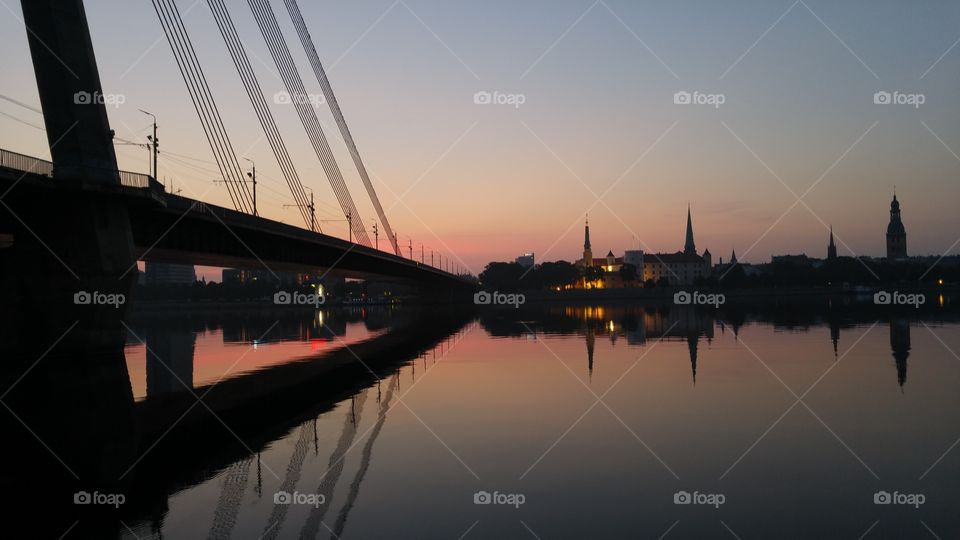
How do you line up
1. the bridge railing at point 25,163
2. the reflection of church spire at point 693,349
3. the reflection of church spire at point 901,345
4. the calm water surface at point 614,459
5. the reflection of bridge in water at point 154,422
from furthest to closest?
the bridge railing at point 25,163 < the reflection of church spire at point 693,349 < the reflection of church spire at point 901,345 < the reflection of bridge in water at point 154,422 < the calm water surface at point 614,459

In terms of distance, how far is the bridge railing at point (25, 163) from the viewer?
2904 cm

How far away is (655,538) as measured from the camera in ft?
31.9

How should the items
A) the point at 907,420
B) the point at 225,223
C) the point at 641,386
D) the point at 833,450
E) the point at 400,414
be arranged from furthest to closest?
the point at 225,223 → the point at 641,386 → the point at 400,414 → the point at 907,420 → the point at 833,450

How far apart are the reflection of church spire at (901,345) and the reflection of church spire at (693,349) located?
6.39m

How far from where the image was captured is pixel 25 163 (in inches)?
1185

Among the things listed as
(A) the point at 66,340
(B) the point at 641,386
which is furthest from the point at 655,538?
(A) the point at 66,340

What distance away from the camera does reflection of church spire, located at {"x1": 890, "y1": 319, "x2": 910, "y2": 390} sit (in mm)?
25297

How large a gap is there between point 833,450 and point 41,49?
109 feet

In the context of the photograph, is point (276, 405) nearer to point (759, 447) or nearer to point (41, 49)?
point (759, 447)

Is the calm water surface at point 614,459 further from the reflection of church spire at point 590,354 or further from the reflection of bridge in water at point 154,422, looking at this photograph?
the reflection of church spire at point 590,354

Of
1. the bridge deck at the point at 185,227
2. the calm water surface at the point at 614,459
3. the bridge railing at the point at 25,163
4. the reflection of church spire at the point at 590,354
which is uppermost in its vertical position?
the bridge railing at the point at 25,163

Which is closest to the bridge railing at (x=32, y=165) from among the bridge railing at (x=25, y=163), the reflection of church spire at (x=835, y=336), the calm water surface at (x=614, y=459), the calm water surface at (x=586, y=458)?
the bridge railing at (x=25, y=163)

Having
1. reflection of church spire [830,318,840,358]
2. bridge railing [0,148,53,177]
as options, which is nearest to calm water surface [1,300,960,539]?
reflection of church spire [830,318,840,358]

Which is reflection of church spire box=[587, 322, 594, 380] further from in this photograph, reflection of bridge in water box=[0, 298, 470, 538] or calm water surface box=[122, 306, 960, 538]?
reflection of bridge in water box=[0, 298, 470, 538]
